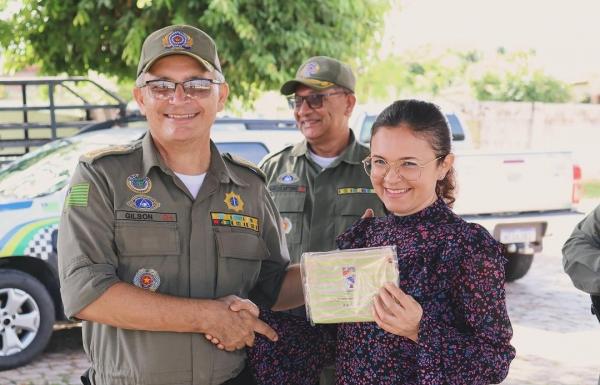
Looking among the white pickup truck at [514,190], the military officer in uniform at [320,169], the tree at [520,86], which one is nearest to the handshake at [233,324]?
the military officer in uniform at [320,169]

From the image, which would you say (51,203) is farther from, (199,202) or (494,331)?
(494,331)

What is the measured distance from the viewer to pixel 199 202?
2348mm

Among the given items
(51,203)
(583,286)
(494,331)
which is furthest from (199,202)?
(51,203)

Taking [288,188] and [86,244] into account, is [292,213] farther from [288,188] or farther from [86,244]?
[86,244]

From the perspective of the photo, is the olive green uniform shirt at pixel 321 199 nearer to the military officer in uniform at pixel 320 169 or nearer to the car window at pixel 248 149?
the military officer in uniform at pixel 320 169

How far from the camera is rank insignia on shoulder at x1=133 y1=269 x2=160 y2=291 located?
2.22 metres

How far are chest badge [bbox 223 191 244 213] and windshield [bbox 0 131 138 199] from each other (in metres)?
3.58

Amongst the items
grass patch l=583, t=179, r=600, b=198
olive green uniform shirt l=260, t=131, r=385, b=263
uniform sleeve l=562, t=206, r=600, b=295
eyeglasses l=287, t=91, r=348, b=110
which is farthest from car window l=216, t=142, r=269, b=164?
grass patch l=583, t=179, r=600, b=198

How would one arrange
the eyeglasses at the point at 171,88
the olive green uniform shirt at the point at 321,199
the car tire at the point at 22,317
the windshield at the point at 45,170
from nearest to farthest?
the eyeglasses at the point at 171,88 → the olive green uniform shirt at the point at 321,199 → the car tire at the point at 22,317 → the windshield at the point at 45,170

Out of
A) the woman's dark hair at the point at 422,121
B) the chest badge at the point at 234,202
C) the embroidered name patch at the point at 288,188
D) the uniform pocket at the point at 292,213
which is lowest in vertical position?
the uniform pocket at the point at 292,213

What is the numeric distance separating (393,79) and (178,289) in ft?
45.1

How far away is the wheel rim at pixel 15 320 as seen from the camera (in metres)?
5.55

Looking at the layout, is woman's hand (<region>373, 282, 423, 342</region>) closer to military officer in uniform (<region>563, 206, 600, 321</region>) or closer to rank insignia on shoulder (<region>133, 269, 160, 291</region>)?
rank insignia on shoulder (<region>133, 269, 160, 291</region>)

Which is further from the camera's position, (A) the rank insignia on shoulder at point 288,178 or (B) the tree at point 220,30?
(B) the tree at point 220,30
